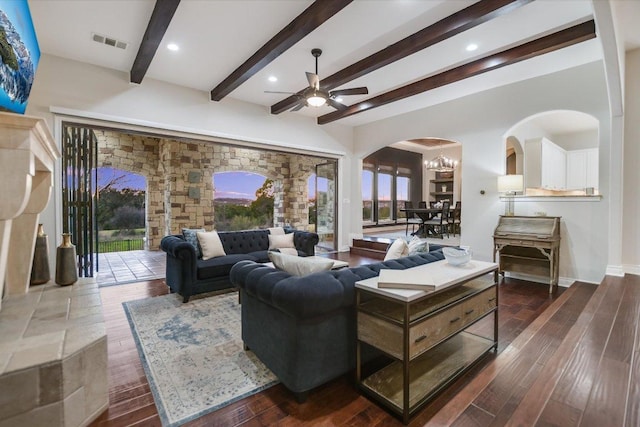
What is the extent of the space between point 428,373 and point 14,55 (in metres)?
3.82

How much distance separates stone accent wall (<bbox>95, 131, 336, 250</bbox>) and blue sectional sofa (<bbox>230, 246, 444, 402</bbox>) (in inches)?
205

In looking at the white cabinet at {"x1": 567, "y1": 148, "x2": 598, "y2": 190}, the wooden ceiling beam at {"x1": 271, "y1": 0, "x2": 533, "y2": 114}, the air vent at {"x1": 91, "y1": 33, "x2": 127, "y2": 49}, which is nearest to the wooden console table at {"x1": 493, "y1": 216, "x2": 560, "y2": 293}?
the wooden ceiling beam at {"x1": 271, "y1": 0, "x2": 533, "y2": 114}

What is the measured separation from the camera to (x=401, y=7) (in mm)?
2912

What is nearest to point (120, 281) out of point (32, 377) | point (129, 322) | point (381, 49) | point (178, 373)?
point (129, 322)

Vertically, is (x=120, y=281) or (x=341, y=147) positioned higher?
(x=341, y=147)

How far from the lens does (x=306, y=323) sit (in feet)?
6.05

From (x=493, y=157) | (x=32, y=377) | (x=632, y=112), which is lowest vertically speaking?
(x=32, y=377)

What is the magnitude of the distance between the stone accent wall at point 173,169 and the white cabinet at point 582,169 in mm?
6330

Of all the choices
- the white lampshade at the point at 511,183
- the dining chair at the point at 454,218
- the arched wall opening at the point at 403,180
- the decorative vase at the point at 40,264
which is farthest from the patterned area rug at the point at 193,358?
the arched wall opening at the point at 403,180

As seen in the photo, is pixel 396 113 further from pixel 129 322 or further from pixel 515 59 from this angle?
pixel 129 322

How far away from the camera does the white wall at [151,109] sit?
12.7ft

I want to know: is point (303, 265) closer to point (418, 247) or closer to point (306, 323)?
point (306, 323)

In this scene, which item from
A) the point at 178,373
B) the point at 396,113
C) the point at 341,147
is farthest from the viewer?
the point at 341,147

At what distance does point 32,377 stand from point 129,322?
6.30ft
